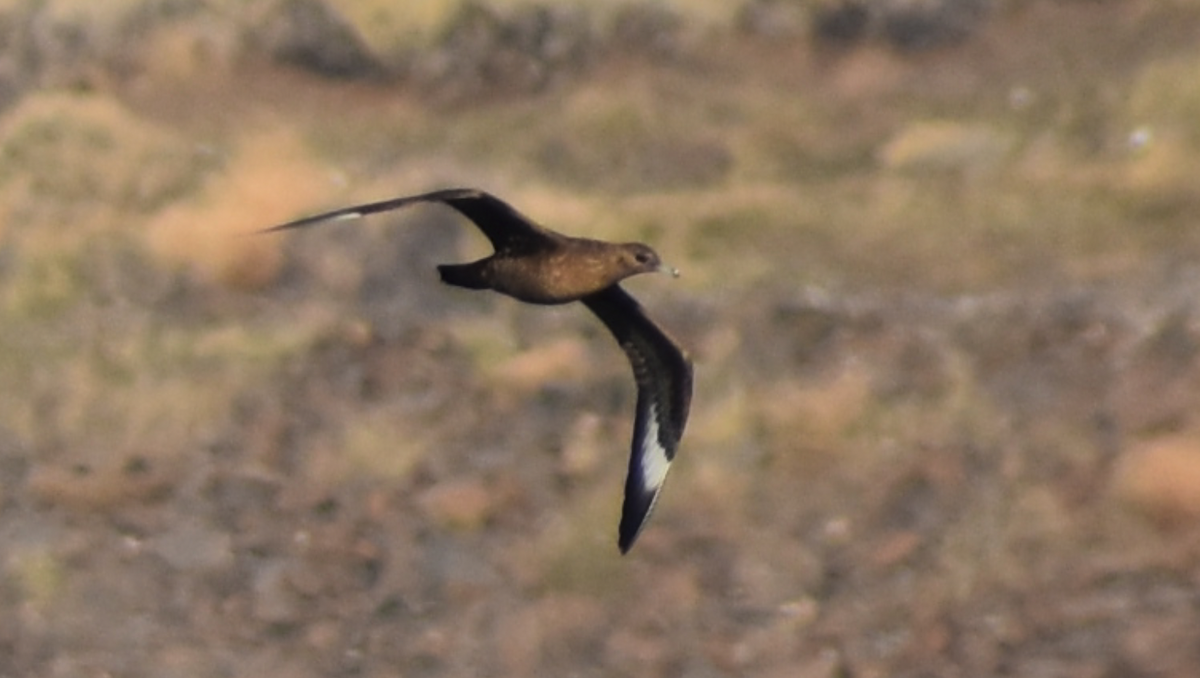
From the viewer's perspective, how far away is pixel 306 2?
25.5 meters

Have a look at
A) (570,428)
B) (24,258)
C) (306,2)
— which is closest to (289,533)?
(570,428)

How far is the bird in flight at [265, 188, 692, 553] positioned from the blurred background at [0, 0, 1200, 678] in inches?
236

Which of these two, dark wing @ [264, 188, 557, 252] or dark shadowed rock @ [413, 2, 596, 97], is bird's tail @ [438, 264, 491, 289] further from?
dark shadowed rock @ [413, 2, 596, 97]

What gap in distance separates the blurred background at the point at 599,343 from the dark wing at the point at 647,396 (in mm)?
5926

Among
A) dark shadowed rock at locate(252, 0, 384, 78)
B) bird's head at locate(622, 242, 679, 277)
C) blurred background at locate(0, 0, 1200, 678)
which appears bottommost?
bird's head at locate(622, 242, 679, 277)

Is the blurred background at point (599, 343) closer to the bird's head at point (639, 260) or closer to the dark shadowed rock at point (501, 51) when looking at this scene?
the dark shadowed rock at point (501, 51)

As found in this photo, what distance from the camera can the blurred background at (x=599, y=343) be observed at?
17.8 metres

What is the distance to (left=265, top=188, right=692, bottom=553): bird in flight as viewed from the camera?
31.6 ft

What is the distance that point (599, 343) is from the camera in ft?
68.4

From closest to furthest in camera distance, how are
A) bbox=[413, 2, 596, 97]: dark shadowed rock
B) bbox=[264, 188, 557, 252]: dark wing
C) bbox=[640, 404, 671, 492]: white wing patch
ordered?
bbox=[264, 188, 557, 252]: dark wing
bbox=[640, 404, 671, 492]: white wing patch
bbox=[413, 2, 596, 97]: dark shadowed rock

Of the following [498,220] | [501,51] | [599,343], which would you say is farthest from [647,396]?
[501,51]

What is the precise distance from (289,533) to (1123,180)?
8646 mm

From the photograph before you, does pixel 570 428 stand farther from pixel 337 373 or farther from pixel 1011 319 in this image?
pixel 1011 319

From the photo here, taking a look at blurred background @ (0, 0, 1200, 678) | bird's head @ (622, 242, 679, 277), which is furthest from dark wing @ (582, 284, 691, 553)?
blurred background @ (0, 0, 1200, 678)
